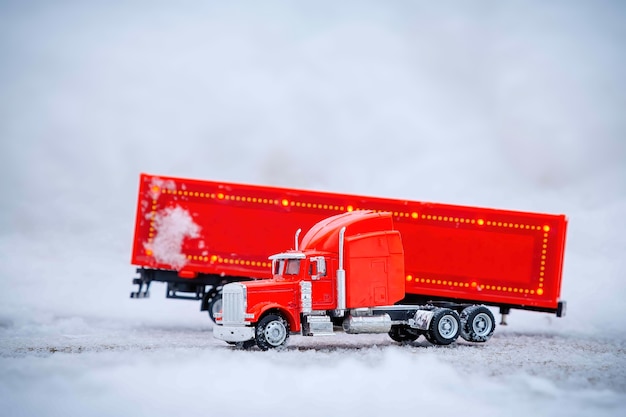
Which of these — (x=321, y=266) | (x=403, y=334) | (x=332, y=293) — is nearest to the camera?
(x=321, y=266)

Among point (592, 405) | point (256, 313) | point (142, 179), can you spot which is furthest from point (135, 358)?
point (142, 179)

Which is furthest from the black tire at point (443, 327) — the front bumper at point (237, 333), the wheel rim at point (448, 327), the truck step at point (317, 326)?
the front bumper at point (237, 333)

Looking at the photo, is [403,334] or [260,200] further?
[260,200]

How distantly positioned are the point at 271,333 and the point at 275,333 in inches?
3.2

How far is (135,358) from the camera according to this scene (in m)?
12.3

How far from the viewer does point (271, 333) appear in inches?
574

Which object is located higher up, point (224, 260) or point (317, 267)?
point (317, 267)

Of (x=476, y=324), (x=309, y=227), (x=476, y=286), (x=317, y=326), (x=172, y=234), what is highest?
(x=309, y=227)

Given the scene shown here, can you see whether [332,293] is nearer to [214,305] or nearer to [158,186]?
[214,305]

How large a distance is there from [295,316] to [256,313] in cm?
83

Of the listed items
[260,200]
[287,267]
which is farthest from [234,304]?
[260,200]

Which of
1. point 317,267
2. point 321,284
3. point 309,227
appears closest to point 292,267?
point 317,267

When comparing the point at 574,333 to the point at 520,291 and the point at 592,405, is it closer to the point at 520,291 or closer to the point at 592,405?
the point at 520,291

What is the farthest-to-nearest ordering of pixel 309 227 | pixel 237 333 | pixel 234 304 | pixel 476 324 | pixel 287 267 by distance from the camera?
pixel 309 227, pixel 476 324, pixel 287 267, pixel 234 304, pixel 237 333
